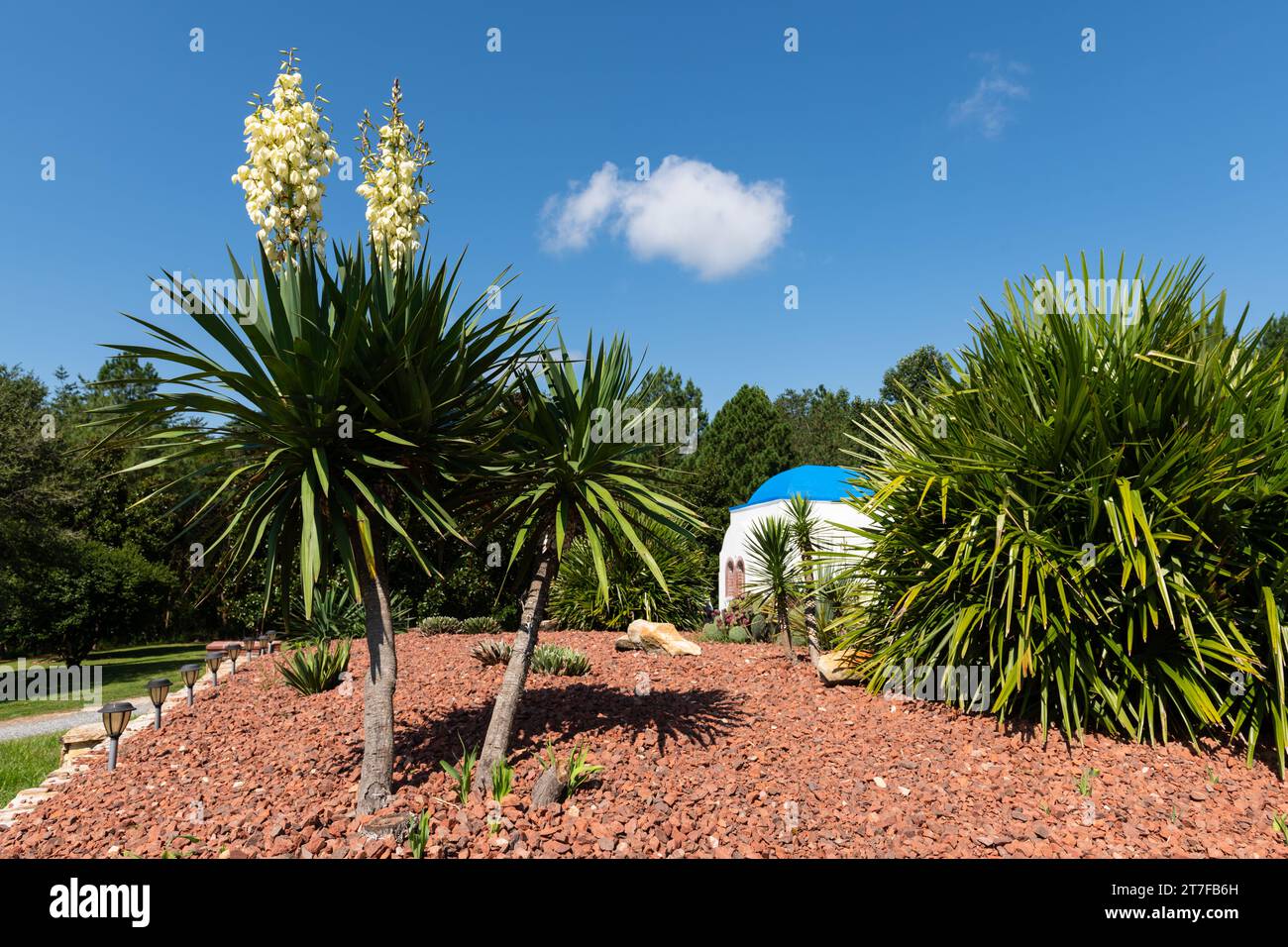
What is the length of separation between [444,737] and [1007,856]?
176 inches

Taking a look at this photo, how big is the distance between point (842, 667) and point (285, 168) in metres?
7.42

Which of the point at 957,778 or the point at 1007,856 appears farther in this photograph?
the point at 957,778

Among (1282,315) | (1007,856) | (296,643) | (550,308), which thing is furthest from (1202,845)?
(1282,315)

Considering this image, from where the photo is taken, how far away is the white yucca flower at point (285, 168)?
18.6ft

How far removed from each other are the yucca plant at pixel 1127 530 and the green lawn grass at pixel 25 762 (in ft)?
31.0

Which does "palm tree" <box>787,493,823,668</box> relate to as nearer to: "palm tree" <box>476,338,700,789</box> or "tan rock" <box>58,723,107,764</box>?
"palm tree" <box>476,338,700,789</box>

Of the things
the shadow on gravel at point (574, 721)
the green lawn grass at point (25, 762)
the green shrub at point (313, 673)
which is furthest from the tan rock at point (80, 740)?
the shadow on gravel at point (574, 721)

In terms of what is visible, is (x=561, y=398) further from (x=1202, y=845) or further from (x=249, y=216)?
(x=1202, y=845)

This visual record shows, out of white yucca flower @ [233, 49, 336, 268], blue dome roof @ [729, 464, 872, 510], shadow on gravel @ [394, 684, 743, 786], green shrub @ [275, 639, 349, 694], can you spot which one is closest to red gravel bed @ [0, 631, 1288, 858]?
shadow on gravel @ [394, 684, 743, 786]

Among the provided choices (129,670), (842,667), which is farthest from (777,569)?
(129,670)

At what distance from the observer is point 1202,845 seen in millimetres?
4824

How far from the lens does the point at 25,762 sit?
8.49m

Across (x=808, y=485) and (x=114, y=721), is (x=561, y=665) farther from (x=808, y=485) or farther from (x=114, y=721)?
(x=808, y=485)

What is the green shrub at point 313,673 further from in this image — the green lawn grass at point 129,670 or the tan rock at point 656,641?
the green lawn grass at point 129,670
